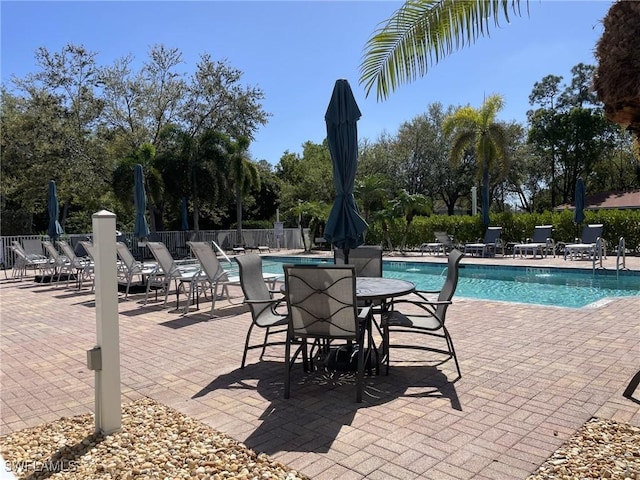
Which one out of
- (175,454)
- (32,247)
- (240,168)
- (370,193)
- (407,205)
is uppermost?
(240,168)

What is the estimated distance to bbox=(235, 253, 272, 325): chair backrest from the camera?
14.1 ft

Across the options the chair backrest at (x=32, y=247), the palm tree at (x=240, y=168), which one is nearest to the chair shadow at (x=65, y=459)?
the chair backrest at (x=32, y=247)

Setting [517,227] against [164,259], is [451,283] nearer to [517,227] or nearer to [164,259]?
[164,259]

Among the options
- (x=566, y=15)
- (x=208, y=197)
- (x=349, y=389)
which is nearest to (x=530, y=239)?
(x=208, y=197)

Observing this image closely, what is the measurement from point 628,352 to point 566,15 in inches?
124

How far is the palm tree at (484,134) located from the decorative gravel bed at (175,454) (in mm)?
17044

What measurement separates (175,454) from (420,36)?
358 cm

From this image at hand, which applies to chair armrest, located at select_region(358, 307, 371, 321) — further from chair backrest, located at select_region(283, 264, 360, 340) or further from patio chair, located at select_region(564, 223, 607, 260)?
patio chair, located at select_region(564, 223, 607, 260)

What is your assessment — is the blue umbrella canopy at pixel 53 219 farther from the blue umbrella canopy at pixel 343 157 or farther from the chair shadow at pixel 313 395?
the blue umbrella canopy at pixel 343 157

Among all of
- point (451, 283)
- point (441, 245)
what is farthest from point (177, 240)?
point (451, 283)

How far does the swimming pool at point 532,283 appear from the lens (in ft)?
29.8

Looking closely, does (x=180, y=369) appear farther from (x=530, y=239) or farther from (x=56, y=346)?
(x=530, y=239)

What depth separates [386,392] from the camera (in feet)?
11.8

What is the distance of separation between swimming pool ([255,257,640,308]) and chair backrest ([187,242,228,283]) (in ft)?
15.9
